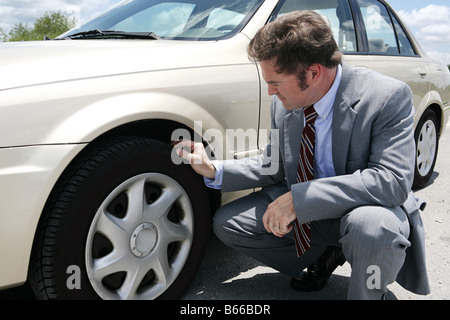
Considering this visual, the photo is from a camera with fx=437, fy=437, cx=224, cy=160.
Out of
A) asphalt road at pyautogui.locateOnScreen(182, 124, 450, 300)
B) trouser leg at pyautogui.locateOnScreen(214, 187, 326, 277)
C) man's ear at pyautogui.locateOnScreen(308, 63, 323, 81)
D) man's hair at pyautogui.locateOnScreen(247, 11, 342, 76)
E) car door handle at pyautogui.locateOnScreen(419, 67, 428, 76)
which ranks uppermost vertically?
man's hair at pyautogui.locateOnScreen(247, 11, 342, 76)

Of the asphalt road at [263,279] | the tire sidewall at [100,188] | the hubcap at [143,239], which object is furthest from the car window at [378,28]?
the hubcap at [143,239]

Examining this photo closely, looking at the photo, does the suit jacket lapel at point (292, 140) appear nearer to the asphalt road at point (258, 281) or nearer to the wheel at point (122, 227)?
the wheel at point (122, 227)

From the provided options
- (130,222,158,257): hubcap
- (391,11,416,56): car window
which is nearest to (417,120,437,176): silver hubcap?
(391,11,416,56): car window

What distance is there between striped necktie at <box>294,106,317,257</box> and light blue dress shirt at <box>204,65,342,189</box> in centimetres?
3

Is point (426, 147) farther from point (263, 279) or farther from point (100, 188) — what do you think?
point (100, 188)

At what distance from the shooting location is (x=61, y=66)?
1587 millimetres

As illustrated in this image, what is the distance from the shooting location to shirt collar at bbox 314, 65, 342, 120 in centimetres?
178

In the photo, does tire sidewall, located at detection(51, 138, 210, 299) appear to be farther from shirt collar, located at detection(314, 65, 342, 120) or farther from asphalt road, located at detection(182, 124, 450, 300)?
shirt collar, located at detection(314, 65, 342, 120)

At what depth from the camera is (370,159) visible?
1717 millimetres

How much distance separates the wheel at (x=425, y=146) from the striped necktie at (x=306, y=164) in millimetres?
2094

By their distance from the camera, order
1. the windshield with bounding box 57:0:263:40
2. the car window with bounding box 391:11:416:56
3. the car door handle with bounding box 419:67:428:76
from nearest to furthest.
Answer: the windshield with bounding box 57:0:263:40 < the car door handle with bounding box 419:67:428:76 < the car window with bounding box 391:11:416:56

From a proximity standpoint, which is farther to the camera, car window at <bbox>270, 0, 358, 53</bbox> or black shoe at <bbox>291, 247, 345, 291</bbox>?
car window at <bbox>270, 0, 358, 53</bbox>
